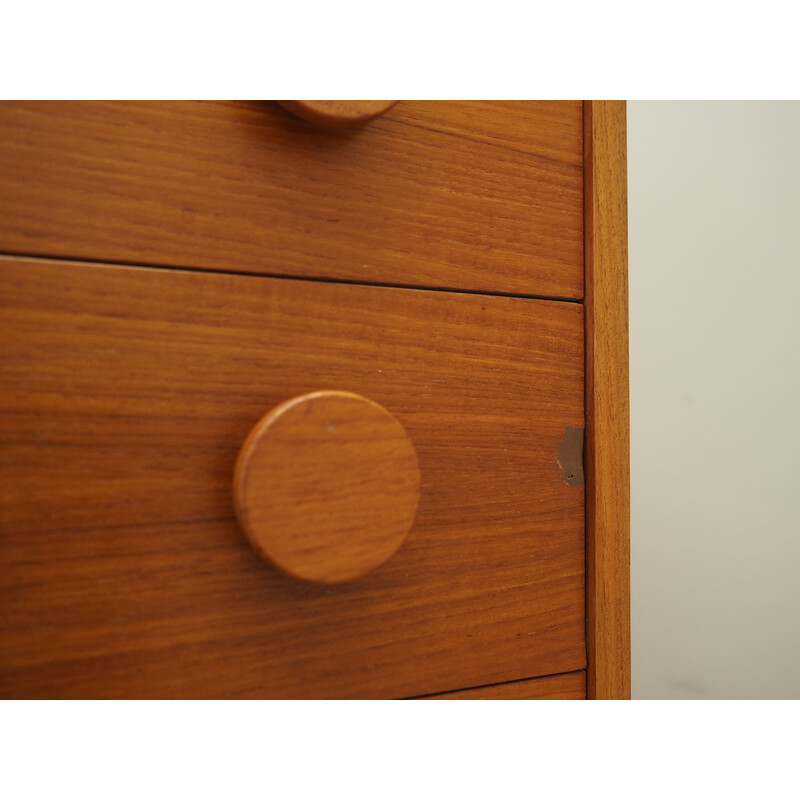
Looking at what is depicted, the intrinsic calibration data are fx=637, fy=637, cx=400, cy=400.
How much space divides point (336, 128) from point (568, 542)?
0.73 feet

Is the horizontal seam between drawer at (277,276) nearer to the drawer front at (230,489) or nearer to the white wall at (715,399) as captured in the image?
the drawer front at (230,489)

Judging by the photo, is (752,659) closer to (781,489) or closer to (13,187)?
(781,489)

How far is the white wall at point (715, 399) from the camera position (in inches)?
28.7

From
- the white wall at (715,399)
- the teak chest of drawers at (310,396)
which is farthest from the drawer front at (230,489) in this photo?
the white wall at (715,399)

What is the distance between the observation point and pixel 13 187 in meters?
0.23

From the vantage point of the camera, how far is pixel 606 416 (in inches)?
12.9

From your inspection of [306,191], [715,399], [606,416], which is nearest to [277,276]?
[306,191]

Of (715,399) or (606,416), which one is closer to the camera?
(606,416)

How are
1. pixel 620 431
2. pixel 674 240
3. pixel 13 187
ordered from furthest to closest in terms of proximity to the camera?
pixel 674 240 < pixel 620 431 < pixel 13 187

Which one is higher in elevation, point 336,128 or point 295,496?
point 336,128

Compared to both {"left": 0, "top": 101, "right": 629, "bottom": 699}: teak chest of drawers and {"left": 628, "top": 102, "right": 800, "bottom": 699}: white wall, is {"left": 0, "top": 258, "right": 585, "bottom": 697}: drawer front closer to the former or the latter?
{"left": 0, "top": 101, "right": 629, "bottom": 699}: teak chest of drawers

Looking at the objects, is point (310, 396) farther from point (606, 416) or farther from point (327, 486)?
point (606, 416)

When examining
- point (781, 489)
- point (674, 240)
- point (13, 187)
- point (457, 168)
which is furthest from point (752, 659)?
point (13, 187)

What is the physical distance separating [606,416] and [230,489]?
7.5 inches
